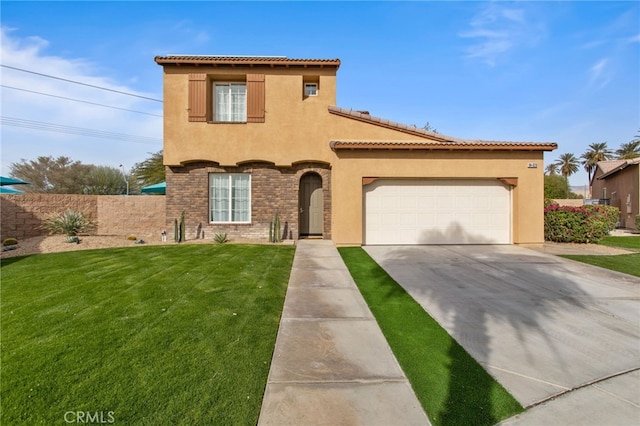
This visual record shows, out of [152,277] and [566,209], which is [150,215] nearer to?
[152,277]

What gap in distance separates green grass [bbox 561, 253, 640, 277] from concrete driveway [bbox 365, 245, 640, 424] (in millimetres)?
593

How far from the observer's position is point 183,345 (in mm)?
3395

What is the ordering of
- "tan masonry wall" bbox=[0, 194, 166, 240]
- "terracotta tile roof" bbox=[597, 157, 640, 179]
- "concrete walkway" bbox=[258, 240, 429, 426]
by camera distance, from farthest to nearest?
"terracotta tile roof" bbox=[597, 157, 640, 179], "tan masonry wall" bbox=[0, 194, 166, 240], "concrete walkway" bbox=[258, 240, 429, 426]

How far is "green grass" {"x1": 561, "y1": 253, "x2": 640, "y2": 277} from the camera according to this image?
7.61 meters

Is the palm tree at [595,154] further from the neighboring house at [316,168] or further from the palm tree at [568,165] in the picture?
the neighboring house at [316,168]

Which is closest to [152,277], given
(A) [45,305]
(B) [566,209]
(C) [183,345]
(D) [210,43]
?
(A) [45,305]

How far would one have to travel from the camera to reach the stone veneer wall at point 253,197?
12.2m

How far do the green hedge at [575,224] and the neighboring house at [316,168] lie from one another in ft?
5.65

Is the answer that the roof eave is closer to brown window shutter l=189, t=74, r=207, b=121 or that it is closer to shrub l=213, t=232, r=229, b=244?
shrub l=213, t=232, r=229, b=244

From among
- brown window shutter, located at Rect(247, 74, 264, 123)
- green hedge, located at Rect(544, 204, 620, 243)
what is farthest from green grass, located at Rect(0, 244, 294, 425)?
green hedge, located at Rect(544, 204, 620, 243)

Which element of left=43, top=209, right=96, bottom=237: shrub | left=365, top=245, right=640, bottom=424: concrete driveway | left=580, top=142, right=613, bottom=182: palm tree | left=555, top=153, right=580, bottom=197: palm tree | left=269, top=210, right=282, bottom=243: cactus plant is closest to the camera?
left=365, top=245, right=640, bottom=424: concrete driveway

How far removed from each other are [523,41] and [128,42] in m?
16.4

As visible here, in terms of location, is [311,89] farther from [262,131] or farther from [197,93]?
[197,93]

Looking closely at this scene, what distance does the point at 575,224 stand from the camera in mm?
11641
